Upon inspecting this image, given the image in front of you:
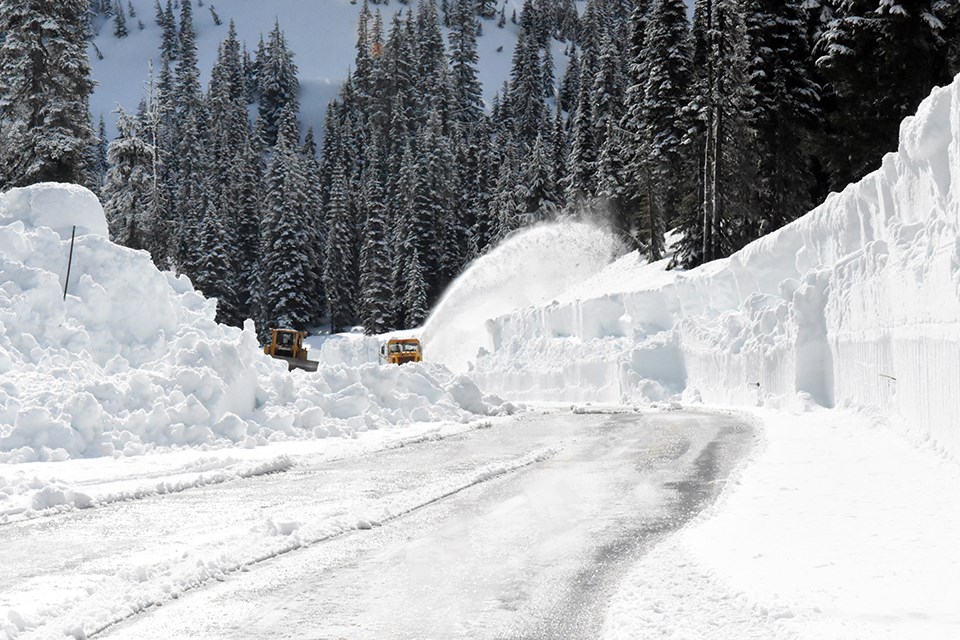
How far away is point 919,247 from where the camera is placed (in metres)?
10.7

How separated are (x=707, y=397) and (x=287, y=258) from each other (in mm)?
58734

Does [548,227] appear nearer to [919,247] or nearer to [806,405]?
[806,405]

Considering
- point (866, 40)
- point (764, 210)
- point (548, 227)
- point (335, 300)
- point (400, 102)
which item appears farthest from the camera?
point (400, 102)

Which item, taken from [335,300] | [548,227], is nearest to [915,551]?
[548,227]

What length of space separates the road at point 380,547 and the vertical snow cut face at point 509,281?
2701 centimetres

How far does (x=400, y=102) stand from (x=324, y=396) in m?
108

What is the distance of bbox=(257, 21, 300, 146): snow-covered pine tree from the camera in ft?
476

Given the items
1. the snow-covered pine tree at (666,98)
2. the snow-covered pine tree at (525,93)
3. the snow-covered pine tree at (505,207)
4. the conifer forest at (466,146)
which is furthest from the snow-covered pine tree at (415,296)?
the snow-covered pine tree at (525,93)

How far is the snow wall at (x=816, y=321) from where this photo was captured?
986 centimetres

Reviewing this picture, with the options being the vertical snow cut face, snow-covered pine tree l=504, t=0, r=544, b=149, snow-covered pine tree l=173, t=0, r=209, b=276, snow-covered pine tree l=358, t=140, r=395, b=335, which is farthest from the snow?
snow-covered pine tree l=504, t=0, r=544, b=149

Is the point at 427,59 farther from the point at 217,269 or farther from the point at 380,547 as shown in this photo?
the point at 380,547

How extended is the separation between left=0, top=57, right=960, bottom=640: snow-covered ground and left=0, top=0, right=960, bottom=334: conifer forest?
10.5 metres

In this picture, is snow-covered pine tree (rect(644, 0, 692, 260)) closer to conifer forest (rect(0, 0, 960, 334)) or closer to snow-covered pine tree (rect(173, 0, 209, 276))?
conifer forest (rect(0, 0, 960, 334))

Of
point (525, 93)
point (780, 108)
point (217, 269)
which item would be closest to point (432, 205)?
point (217, 269)
